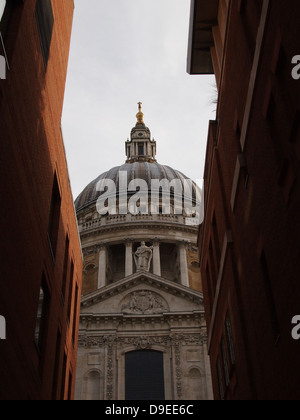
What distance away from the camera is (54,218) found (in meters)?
19.0

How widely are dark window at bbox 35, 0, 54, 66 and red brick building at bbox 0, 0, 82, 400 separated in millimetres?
29

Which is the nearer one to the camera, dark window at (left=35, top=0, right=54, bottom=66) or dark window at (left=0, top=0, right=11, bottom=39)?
dark window at (left=0, top=0, right=11, bottom=39)

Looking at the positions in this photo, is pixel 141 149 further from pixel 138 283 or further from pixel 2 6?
pixel 2 6

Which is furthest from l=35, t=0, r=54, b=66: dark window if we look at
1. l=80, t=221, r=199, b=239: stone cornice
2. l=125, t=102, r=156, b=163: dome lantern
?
l=125, t=102, r=156, b=163: dome lantern

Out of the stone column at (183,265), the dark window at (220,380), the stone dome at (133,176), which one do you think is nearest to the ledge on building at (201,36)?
the dark window at (220,380)

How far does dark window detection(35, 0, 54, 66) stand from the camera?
15.6 metres

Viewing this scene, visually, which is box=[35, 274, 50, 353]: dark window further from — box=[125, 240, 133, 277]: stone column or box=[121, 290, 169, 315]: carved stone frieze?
box=[125, 240, 133, 277]: stone column

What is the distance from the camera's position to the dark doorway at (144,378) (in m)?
36.4

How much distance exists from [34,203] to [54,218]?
3.95 m

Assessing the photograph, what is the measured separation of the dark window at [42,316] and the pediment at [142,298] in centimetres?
2398

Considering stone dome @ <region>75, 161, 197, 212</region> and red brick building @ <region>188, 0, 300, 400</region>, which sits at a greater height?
stone dome @ <region>75, 161, 197, 212</region>

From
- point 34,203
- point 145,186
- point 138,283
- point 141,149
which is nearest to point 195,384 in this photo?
point 138,283

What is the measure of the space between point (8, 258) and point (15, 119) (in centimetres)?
315

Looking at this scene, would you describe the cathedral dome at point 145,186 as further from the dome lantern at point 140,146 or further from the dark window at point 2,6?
the dark window at point 2,6
